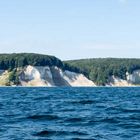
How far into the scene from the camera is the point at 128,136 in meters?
29.5

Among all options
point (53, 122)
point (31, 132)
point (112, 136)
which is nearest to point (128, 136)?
point (112, 136)

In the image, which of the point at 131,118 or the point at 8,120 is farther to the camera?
the point at 131,118

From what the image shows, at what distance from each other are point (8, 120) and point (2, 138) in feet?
31.0

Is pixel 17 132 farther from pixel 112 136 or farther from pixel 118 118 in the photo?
pixel 118 118

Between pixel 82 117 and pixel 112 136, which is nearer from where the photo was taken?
pixel 112 136

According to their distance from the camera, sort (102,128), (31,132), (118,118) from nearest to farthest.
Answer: (31,132) → (102,128) → (118,118)

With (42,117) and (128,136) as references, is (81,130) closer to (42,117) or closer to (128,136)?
(128,136)

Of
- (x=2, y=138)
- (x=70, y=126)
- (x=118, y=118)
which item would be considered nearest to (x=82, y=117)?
(x=118, y=118)

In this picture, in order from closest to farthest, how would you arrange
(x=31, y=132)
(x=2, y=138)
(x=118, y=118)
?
1. (x=2, y=138)
2. (x=31, y=132)
3. (x=118, y=118)

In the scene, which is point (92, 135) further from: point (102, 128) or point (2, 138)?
point (2, 138)

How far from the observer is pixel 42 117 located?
4016cm

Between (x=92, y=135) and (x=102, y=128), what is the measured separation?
132 inches

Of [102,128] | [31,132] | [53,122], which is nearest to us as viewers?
[31,132]

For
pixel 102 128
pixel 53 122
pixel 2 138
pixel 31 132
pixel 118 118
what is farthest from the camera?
pixel 118 118
